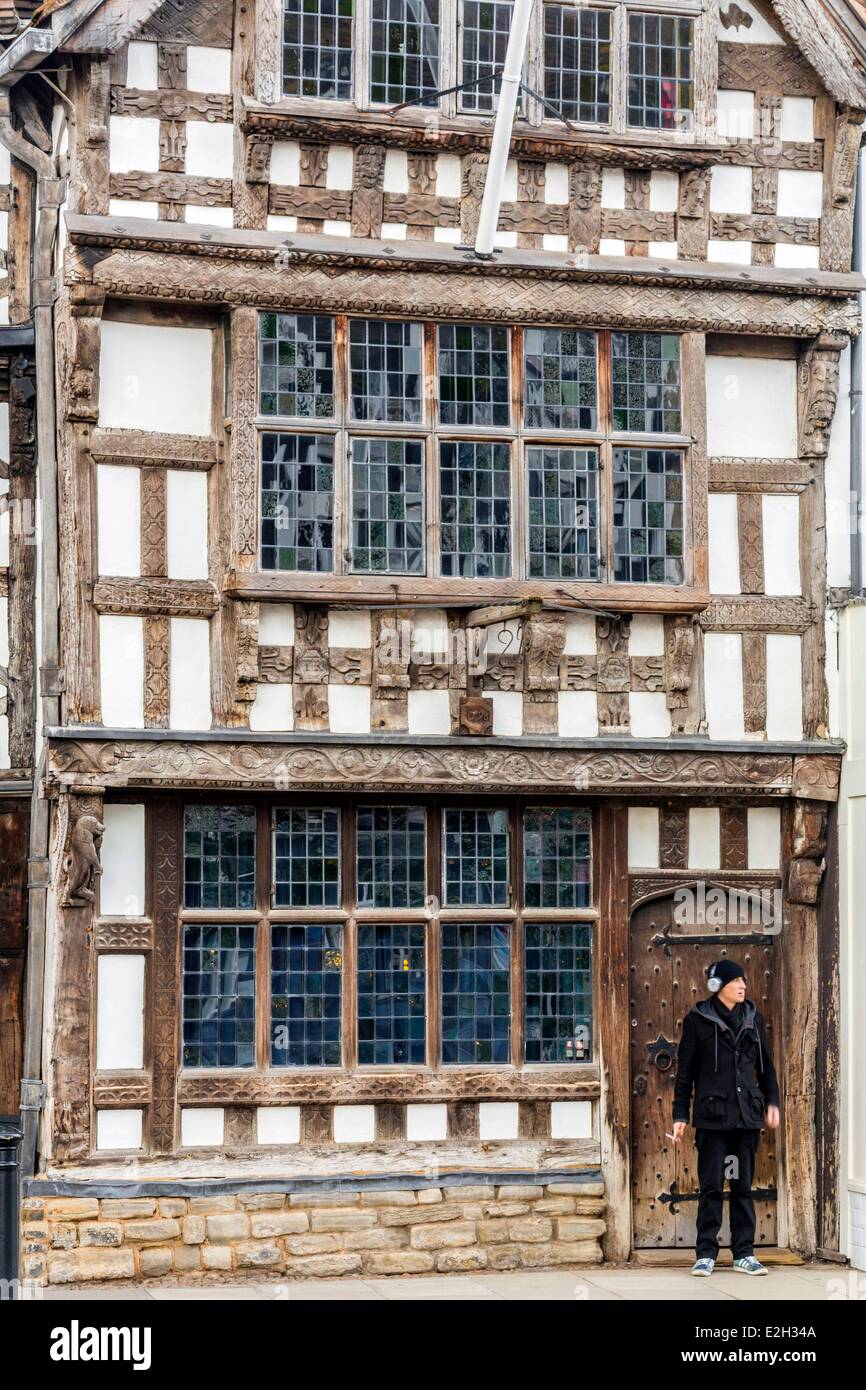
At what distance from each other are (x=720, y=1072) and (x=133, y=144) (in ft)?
21.5

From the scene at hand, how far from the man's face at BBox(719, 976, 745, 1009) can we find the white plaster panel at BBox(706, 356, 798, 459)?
3454 millimetres

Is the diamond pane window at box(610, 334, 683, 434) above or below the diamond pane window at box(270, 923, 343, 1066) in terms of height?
above

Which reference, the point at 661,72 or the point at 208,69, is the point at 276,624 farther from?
the point at 661,72

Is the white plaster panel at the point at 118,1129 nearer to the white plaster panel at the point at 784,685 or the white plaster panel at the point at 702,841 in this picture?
the white plaster panel at the point at 702,841

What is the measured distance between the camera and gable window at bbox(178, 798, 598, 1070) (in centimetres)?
1447

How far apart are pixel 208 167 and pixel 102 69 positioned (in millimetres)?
839

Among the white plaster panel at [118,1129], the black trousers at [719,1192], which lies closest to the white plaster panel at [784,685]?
the black trousers at [719,1192]

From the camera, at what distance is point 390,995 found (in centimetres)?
1477

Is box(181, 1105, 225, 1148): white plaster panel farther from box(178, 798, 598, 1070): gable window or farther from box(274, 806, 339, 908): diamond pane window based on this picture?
box(274, 806, 339, 908): diamond pane window

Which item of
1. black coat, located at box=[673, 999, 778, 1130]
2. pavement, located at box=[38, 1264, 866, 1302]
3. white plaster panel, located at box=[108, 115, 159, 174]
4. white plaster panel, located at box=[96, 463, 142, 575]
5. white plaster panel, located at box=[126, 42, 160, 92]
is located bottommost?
pavement, located at box=[38, 1264, 866, 1302]

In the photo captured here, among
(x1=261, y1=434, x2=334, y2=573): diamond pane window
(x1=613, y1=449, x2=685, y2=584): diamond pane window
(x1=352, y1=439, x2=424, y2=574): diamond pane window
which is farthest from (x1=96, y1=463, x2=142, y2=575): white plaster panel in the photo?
(x1=613, y1=449, x2=685, y2=584): diamond pane window

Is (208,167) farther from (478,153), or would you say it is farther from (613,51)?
(613,51)

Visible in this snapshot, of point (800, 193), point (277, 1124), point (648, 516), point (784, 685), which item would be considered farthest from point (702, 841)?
point (800, 193)

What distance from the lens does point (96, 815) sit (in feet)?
45.9
